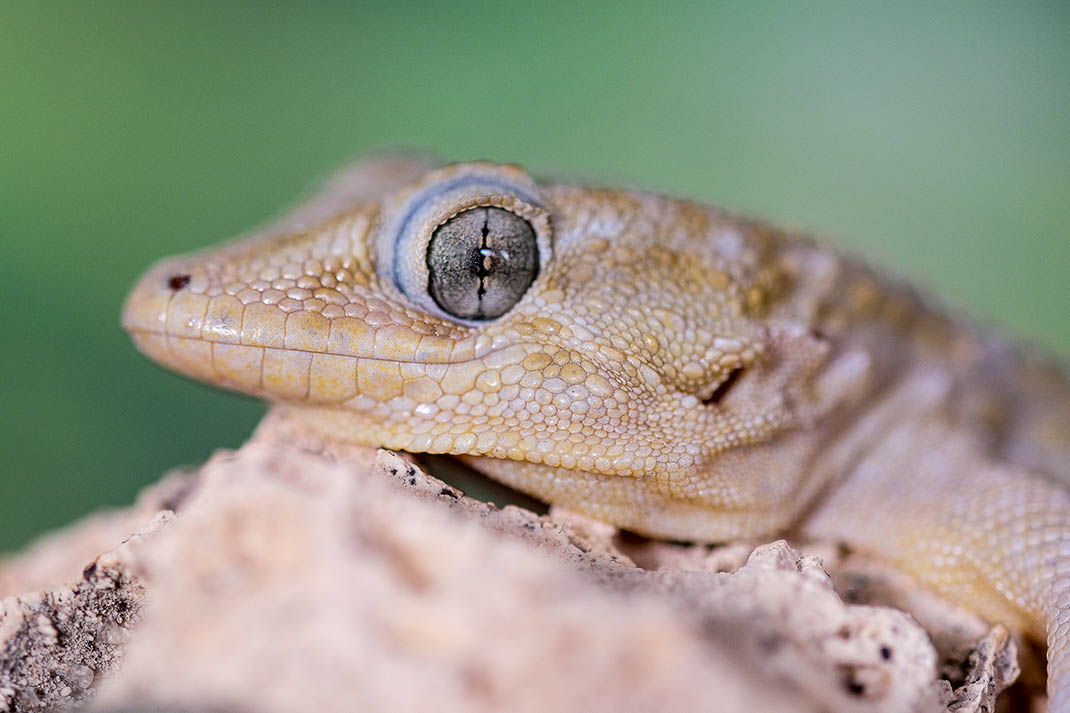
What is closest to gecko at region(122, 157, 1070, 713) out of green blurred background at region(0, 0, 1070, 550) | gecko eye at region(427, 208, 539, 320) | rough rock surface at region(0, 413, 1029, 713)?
gecko eye at region(427, 208, 539, 320)

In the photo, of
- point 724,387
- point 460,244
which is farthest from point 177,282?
point 724,387

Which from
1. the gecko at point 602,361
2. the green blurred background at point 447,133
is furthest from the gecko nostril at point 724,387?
the green blurred background at point 447,133

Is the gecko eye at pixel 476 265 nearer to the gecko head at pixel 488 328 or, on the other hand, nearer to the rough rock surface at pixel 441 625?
the gecko head at pixel 488 328

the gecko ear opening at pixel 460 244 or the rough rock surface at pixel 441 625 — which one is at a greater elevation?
the gecko ear opening at pixel 460 244

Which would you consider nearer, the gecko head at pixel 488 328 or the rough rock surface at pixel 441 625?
the rough rock surface at pixel 441 625

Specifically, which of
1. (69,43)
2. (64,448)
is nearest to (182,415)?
(64,448)

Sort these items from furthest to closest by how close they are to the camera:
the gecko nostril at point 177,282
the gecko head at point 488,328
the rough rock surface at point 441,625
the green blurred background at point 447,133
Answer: the green blurred background at point 447,133
the gecko nostril at point 177,282
the gecko head at point 488,328
the rough rock surface at point 441,625

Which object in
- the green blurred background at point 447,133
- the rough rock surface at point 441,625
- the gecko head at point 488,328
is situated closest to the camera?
the rough rock surface at point 441,625

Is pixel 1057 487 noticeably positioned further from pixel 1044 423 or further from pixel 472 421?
pixel 472 421
